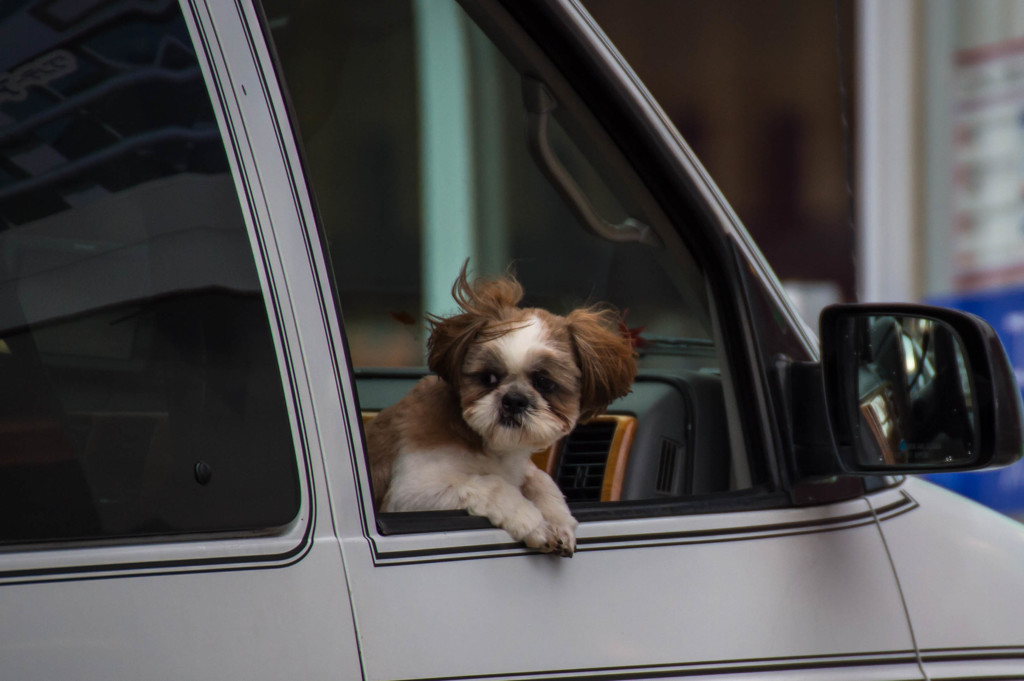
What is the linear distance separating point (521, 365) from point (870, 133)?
14.0 feet

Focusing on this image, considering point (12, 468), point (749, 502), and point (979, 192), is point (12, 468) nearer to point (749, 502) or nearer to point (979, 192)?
point (749, 502)

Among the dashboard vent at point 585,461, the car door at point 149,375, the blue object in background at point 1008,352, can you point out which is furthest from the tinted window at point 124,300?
the blue object in background at point 1008,352

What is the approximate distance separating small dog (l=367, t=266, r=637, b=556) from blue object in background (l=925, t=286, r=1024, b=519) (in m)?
3.71

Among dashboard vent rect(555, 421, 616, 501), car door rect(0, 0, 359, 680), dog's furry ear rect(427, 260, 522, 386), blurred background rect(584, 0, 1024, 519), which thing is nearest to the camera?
car door rect(0, 0, 359, 680)

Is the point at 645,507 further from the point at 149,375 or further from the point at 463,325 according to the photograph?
the point at 149,375

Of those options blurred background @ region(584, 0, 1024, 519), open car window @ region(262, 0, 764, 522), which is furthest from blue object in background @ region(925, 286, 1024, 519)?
open car window @ region(262, 0, 764, 522)

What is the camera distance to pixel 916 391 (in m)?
1.65

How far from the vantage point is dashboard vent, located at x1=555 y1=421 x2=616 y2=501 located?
2.19 metres

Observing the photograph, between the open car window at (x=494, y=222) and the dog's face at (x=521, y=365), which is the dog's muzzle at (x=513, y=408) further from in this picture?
the open car window at (x=494, y=222)

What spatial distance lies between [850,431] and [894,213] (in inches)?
162

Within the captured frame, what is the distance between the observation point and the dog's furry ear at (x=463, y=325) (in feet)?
6.23

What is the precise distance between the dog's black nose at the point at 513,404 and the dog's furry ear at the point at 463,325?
0.38 ft

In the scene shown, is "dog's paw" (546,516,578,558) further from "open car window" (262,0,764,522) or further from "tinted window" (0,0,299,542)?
"tinted window" (0,0,299,542)

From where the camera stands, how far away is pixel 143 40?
4.51ft
